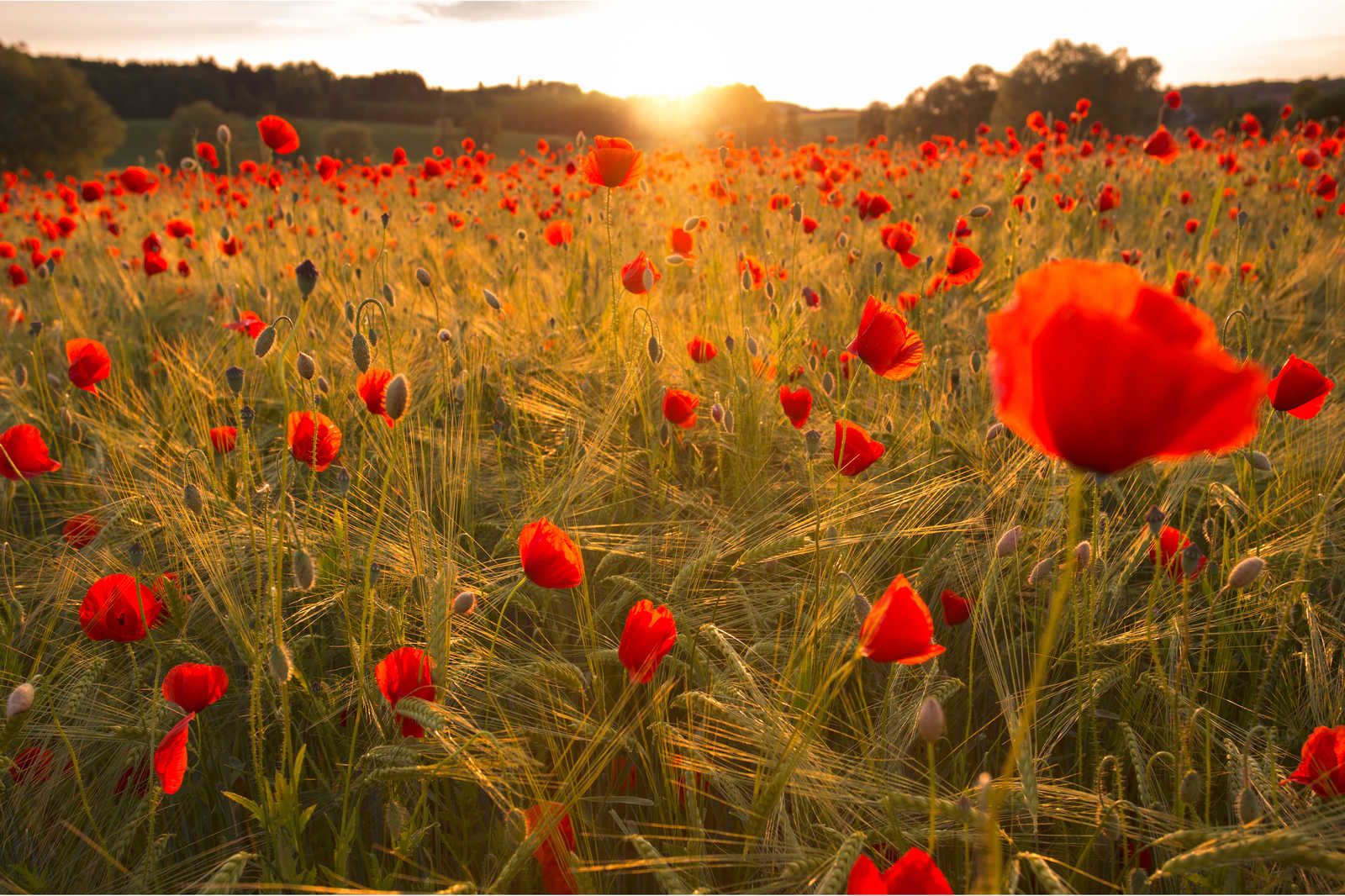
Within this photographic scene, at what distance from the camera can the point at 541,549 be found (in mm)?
1078

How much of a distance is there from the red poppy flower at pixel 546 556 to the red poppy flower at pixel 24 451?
0.99 metres

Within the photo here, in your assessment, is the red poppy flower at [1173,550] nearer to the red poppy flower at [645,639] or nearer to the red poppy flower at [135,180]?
the red poppy flower at [645,639]

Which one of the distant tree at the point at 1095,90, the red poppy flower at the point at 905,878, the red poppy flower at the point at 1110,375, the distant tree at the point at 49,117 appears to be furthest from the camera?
the distant tree at the point at 49,117

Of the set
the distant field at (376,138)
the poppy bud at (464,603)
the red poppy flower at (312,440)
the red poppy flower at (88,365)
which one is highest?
the distant field at (376,138)

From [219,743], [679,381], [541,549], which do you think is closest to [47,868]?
[219,743]

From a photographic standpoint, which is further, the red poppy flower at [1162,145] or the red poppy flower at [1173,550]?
the red poppy flower at [1162,145]

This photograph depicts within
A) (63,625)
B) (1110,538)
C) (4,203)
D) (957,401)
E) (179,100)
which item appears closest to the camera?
(63,625)

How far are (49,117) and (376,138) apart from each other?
36.0 feet

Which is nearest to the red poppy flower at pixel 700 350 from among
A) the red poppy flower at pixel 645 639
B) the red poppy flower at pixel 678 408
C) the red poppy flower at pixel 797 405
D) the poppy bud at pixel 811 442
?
the red poppy flower at pixel 678 408

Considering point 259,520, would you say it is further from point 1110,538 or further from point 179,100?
point 179,100

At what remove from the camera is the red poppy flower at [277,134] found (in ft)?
8.94

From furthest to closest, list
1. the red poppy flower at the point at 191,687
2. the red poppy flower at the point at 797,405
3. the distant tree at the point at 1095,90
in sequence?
the distant tree at the point at 1095,90, the red poppy flower at the point at 797,405, the red poppy flower at the point at 191,687

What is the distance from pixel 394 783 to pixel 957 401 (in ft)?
5.77

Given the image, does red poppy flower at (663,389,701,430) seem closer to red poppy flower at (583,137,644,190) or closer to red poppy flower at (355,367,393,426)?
red poppy flower at (355,367,393,426)
